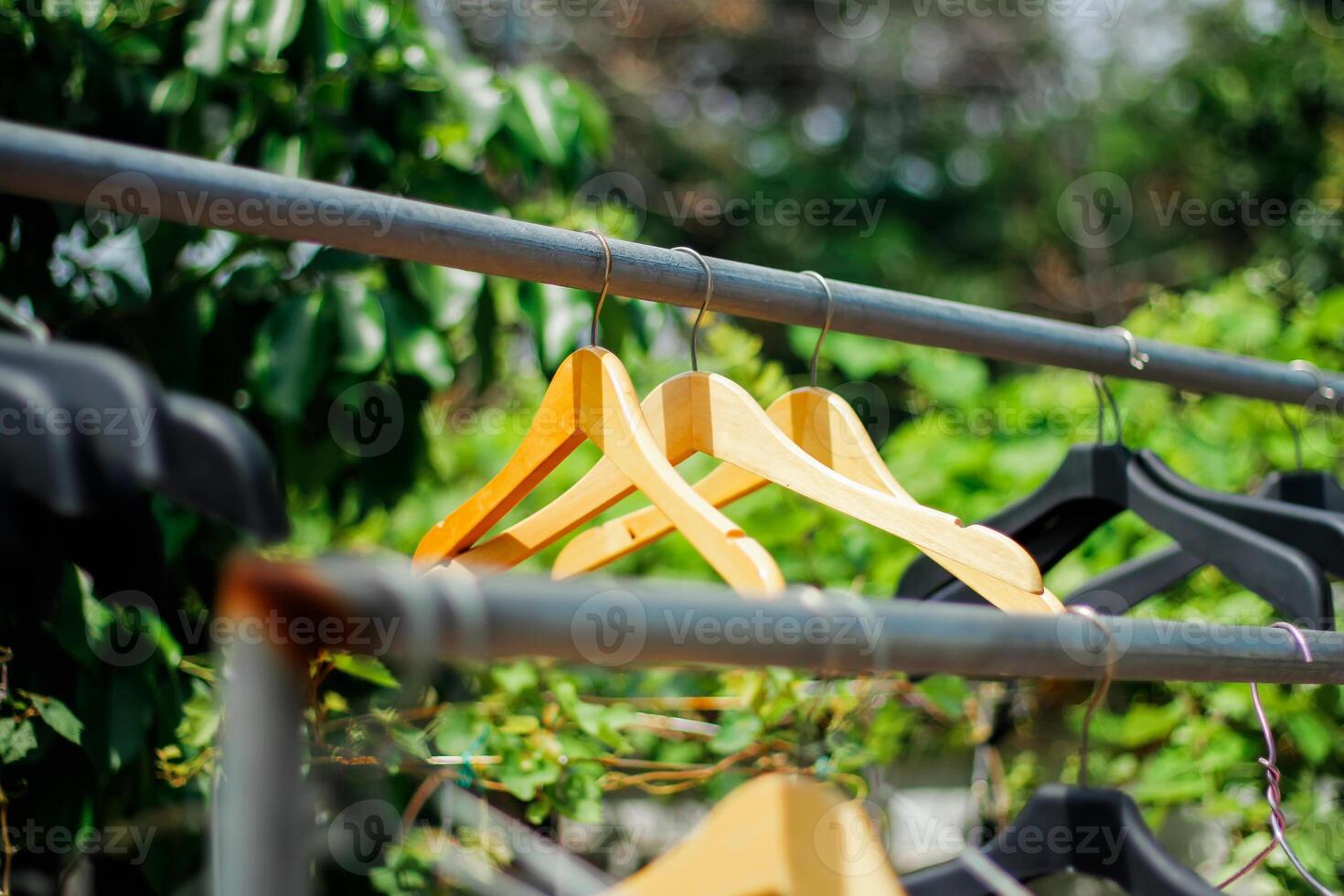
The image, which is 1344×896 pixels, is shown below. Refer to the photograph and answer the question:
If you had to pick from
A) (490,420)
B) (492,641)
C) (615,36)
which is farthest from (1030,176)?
(492,641)

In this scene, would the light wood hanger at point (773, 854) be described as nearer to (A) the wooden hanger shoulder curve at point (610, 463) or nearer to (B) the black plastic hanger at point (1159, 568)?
(A) the wooden hanger shoulder curve at point (610, 463)

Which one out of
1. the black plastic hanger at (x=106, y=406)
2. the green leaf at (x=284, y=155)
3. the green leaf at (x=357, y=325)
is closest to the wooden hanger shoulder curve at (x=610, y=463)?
the black plastic hanger at (x=106, y=406)

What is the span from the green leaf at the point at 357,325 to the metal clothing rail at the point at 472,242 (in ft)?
2.03

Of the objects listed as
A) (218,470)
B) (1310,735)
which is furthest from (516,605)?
(1310,735)

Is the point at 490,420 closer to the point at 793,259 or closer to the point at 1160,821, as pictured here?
the point at 1160,821

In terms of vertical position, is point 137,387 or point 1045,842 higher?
point 137,387

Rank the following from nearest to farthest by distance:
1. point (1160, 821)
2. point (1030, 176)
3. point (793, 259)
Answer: point (1160, 821) < point (793, 259) < point (1030, 176)

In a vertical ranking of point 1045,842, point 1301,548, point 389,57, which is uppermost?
point 389,57

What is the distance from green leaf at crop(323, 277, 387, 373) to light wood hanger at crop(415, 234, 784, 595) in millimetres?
550

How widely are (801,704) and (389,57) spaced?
1013mm

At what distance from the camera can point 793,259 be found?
23.6 ft

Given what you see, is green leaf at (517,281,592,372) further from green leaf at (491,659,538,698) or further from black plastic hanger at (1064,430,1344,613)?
black plastic hanger at (1064,430,1344,613)

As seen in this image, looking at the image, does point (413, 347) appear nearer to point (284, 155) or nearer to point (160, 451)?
point (284, 155)

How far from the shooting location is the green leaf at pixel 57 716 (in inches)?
43.6
